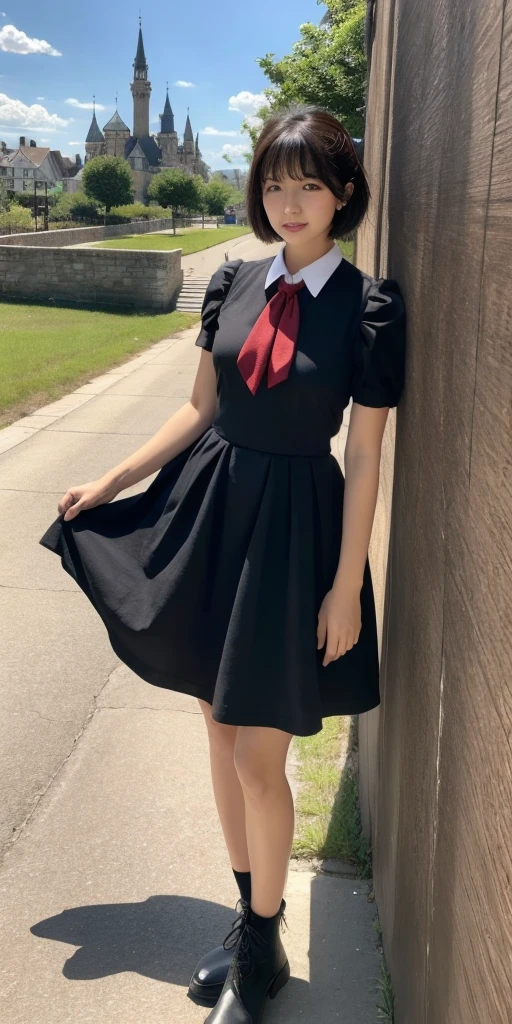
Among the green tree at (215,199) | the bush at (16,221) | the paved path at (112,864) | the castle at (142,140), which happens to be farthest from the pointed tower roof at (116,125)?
the paved path at (112,864)

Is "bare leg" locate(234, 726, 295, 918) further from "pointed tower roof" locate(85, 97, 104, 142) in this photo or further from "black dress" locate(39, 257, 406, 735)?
"pointed tower roof" locate(85, 97, 104, 142)

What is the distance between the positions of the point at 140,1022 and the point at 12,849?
0.82 meters

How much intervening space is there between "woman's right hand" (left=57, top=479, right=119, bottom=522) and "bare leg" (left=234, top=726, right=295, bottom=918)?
2.33 ft

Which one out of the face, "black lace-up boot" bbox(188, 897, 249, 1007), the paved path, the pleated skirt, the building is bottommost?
the paved path

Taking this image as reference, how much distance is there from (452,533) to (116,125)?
149864 mm

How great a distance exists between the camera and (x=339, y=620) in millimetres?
1811

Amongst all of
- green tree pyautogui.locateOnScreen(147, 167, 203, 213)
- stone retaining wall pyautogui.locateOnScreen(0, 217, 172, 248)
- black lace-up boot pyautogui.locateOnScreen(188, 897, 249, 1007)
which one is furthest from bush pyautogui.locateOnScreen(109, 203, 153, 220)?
black lace-up boot pyautogui.locateOnScreen(188, 897, 249, 1007)

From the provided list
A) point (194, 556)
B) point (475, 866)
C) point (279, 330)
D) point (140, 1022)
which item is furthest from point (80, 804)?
point (475, 866)

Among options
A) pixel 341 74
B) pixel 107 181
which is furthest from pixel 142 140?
pixel 341 74

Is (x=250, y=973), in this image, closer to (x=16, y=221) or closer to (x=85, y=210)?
(x=16, y=221)

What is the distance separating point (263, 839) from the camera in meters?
2.03

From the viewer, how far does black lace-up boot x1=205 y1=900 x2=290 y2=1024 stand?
2.07m

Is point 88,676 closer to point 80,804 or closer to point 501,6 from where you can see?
point 80,804

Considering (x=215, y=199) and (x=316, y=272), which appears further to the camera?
(x=215, y=199)
